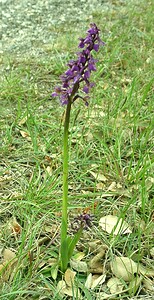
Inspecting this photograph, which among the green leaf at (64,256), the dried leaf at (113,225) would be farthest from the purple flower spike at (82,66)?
the dried leaf at (113,225)

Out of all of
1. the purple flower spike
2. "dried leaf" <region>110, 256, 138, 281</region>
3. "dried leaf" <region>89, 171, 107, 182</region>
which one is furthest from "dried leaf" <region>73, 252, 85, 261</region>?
the purple flower spike

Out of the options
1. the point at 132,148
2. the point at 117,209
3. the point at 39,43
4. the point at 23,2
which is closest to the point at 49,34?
the point at 39,43

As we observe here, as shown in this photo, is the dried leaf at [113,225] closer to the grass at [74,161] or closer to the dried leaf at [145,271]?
the grass at [74,161]

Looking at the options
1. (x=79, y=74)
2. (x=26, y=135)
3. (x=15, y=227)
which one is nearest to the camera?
(x=79, y=74)

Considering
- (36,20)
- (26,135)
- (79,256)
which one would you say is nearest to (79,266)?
(79,256)

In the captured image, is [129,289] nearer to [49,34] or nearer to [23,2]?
[49,34]

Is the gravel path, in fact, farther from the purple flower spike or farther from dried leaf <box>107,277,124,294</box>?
dried leaf <box>107,277,124,294</box>

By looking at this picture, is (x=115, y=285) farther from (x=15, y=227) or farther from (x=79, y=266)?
(x=15, y=227)
